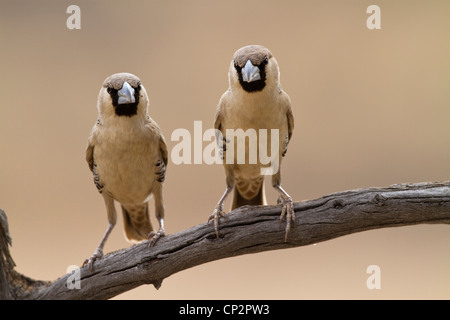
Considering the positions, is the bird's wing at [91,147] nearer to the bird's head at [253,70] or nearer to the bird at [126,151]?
the bird at [126,151]

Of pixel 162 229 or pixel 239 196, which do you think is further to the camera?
pixel 239 196

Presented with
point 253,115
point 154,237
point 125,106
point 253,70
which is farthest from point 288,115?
point 154,237

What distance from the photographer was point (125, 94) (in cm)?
285

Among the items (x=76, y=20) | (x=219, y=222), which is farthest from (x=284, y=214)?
(x=76, y=20)

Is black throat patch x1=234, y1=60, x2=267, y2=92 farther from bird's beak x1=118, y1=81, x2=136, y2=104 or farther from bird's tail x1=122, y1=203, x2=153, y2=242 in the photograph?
bird's tail x1=122, y1=203, x2=153, y2=242

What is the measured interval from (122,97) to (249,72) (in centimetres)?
69

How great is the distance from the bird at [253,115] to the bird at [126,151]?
0.38 meters

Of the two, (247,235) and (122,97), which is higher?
(122,97)

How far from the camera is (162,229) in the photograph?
3.05 m

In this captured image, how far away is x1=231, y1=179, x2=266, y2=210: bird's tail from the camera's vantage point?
136 inches

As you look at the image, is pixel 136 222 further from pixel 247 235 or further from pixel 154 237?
pixel 247 235
